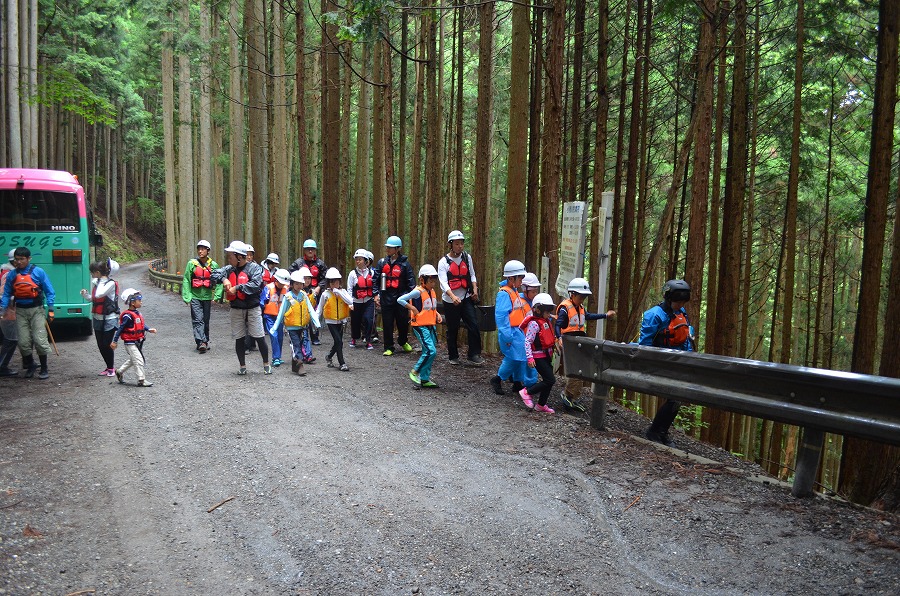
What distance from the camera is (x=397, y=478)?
229 inches

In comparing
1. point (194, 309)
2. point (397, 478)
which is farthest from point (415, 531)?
point (194, 309)

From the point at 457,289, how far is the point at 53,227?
8990 mm

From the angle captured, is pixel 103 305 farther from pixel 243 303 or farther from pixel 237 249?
pixel 237 249

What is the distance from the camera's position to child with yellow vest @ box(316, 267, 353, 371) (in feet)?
36.9

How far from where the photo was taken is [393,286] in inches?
511

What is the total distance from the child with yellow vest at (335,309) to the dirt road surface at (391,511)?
2816 mm

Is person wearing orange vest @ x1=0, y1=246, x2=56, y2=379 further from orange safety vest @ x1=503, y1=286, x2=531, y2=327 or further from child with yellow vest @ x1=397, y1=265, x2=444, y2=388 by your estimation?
orange safety vest @ x1=503, y1=286, x2=531, y2=327

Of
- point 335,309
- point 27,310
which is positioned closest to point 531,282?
point 335,309

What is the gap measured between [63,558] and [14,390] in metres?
6.38

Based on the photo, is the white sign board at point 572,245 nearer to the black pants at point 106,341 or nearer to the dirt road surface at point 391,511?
the dirt road surface at point 391,511

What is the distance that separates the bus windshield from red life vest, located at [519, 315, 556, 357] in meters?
11.1

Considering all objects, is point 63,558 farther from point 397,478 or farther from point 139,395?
point 139,395

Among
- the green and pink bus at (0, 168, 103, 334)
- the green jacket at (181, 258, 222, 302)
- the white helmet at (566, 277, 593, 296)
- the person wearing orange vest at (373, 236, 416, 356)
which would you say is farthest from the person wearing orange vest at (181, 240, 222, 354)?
the white helmet at (566, 277, 593, 296)

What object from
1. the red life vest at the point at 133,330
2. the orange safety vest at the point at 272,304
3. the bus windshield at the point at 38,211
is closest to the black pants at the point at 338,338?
the orange safety vest at the point at 272,304
